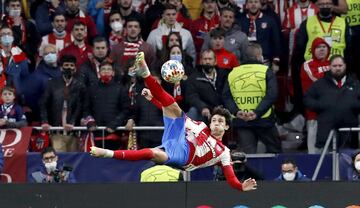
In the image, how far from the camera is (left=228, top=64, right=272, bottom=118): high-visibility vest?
18.9 m

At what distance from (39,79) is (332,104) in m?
4.32

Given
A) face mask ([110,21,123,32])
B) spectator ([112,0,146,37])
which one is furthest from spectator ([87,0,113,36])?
face mask ([110,21,123,32])

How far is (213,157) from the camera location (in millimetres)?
15961

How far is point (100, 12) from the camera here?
67.9ft

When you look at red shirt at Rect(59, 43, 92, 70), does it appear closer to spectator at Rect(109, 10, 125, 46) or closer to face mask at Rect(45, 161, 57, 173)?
spectator at Rect(109, 10, 125, 46)

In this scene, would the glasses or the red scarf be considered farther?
the red scarf

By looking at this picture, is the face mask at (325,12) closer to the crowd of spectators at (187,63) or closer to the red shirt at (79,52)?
the crowd of spectators at (187,63)

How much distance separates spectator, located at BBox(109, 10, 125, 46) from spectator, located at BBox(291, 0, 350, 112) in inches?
105

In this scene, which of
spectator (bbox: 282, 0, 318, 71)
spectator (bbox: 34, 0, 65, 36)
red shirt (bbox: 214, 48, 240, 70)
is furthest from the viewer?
spectator (bbox: 34, 0, 65, 36)

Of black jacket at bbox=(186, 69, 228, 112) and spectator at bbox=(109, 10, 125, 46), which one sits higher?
spectator at bbox=(109, 10, 125, 46)

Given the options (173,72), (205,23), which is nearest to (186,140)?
(173,72)

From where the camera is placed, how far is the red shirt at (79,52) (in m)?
19.8

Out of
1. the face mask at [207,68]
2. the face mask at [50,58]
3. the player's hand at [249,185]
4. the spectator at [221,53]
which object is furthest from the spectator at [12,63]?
the player's hand at [249,185]

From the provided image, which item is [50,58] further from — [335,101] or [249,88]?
[335,101]
